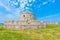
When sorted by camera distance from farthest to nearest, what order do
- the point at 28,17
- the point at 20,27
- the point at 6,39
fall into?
the point at 28,17, the point at 20,27, the point at 6,39

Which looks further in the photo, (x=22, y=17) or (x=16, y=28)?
(x=22, y=17)

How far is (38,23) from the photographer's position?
214 feet

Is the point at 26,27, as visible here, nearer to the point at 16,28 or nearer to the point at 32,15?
the point at 16,28

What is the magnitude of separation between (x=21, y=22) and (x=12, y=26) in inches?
171

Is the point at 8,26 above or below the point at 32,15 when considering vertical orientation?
below

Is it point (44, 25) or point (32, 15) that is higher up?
point (32, 15)

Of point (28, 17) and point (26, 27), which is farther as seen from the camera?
point (28, 17)

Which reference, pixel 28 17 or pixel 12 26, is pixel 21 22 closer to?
pixel 12 26

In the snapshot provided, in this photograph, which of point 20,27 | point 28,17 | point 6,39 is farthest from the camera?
point 28,17

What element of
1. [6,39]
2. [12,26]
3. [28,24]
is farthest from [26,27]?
[6,39]

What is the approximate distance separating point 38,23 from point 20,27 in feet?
25.6

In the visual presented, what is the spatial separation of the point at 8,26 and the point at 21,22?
593 cm

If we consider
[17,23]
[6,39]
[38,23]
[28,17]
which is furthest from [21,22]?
[6,39]

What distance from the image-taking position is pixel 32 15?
80.5 metres
